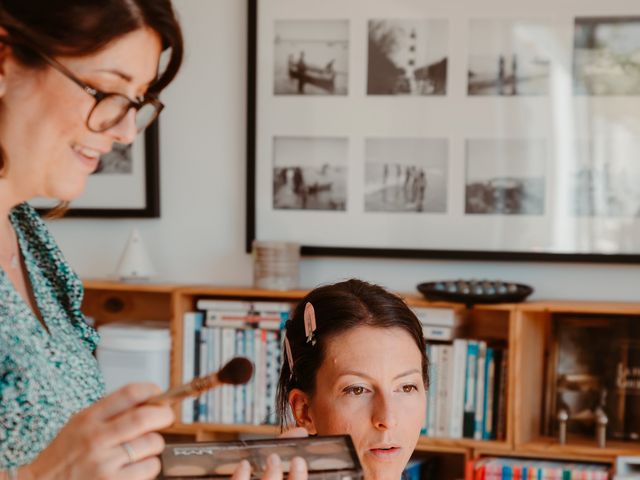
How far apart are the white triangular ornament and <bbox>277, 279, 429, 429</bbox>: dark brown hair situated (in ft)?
3.87

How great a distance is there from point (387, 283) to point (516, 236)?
1.37ft

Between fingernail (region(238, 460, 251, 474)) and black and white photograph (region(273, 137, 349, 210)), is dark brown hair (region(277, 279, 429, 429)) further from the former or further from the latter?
black and white photograph (region(273, 137, 349, 210))

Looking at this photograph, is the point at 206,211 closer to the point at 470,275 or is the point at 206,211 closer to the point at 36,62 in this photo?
the point at 470,275

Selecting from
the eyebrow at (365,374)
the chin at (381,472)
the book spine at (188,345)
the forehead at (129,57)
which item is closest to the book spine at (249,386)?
the book spine at (188,345)

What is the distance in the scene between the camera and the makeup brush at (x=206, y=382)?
785 millimetres

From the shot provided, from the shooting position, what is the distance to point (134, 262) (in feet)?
9.40

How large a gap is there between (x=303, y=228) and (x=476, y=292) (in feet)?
2.04

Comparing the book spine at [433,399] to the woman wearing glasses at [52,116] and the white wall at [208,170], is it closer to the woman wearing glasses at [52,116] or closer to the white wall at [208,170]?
the white wall at [208,170]

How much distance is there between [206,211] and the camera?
3.00 meters

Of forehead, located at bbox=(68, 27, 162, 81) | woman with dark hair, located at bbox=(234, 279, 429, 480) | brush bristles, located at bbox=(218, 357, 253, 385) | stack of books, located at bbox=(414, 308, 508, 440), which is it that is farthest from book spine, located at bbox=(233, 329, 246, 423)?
brush bristles, located at bbox=(218, 357, 253, 385)

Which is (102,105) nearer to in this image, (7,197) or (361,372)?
(7,197)

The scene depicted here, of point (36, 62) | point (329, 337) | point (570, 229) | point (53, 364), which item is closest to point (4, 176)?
point (36, 62)

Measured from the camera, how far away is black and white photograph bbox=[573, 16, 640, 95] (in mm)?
2676

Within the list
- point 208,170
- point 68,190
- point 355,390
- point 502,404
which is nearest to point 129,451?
point 68,190
